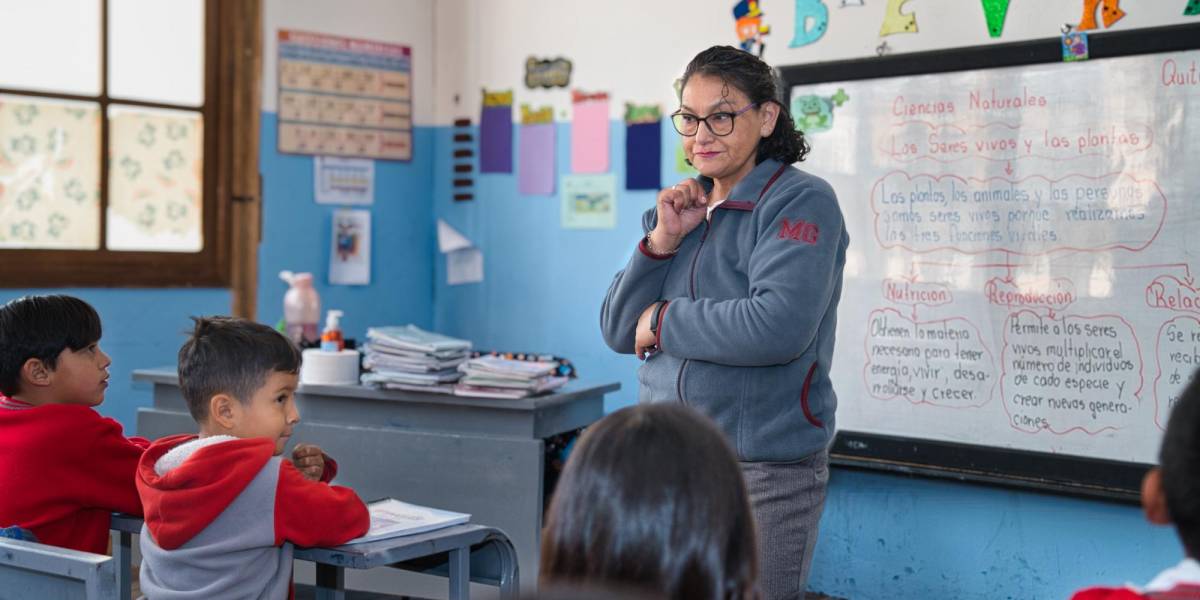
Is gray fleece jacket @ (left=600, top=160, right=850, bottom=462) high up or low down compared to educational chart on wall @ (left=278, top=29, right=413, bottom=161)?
down

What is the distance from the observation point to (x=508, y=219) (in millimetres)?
4406

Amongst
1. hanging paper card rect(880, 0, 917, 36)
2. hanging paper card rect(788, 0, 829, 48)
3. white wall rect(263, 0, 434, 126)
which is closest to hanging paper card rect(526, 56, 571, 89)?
white wall rect(263, 0, 434, 126)

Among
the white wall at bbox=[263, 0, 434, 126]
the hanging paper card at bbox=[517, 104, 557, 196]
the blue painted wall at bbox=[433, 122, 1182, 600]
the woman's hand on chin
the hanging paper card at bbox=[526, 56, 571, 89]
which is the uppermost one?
the white wall at bbox=[263, 0, 434, 126]

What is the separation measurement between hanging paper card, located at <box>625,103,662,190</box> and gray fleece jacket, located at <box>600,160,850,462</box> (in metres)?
2.03

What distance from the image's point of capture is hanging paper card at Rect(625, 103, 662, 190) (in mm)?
3951

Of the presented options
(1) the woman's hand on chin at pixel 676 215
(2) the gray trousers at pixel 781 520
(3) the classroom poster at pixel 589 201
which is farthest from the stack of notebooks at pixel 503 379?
(3) the classroom poster at pixel 589 201

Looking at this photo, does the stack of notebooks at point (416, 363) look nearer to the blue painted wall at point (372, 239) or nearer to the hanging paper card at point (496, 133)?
the blue painted wall at point (372, 239)

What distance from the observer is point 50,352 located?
222 cm

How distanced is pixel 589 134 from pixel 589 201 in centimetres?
23

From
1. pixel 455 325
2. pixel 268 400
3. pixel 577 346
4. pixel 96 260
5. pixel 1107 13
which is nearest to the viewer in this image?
pixel 268 400

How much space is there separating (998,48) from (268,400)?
2.10 metres

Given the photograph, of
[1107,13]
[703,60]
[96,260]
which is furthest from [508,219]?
[703,60]

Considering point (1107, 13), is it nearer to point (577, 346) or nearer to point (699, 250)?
point (699, 250)

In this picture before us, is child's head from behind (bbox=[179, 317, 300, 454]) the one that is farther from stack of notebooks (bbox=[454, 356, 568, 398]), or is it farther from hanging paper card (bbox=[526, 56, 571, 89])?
hanging paper card (bbox=[526, 56, 571, 89])
